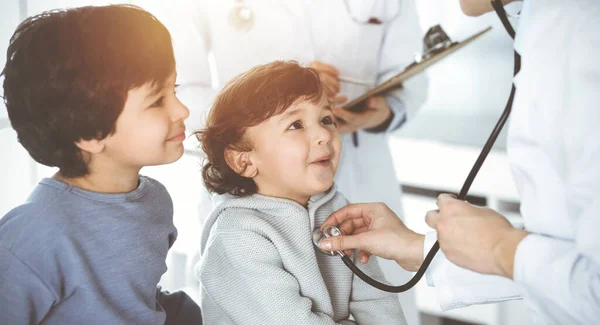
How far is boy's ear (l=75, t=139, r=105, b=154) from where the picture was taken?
723 mm

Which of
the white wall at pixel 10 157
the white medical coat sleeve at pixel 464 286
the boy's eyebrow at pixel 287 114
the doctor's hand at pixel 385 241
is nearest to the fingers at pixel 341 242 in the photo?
the doctor's hand at pixel 385 241

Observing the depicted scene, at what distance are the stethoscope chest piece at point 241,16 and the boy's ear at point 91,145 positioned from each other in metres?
0.52

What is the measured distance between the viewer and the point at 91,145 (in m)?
0.73

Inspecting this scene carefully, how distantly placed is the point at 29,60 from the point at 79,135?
11 centimetres

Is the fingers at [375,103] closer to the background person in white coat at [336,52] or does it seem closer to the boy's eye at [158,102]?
the background person in white coat at [336,52]

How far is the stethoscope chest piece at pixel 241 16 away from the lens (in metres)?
1.16

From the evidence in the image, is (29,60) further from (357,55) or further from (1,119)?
(357,55)

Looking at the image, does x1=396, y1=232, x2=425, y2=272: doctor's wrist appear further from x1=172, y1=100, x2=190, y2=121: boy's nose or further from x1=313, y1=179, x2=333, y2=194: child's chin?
x1=172, y1=100, x2=190, y2=121: boy's nose

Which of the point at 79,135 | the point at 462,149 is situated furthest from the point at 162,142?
the point at 462,149

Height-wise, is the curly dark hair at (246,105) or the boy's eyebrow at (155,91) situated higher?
the boy's eyebrow at (155,91)

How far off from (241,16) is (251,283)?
1.93 ft

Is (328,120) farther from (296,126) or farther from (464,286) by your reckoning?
(464,286)

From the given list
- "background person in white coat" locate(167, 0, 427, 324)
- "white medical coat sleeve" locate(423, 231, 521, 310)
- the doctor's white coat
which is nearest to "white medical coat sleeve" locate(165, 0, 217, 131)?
"background person in white coat" locate(167, 0, 427, 324)

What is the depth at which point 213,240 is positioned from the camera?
34.7 inches
